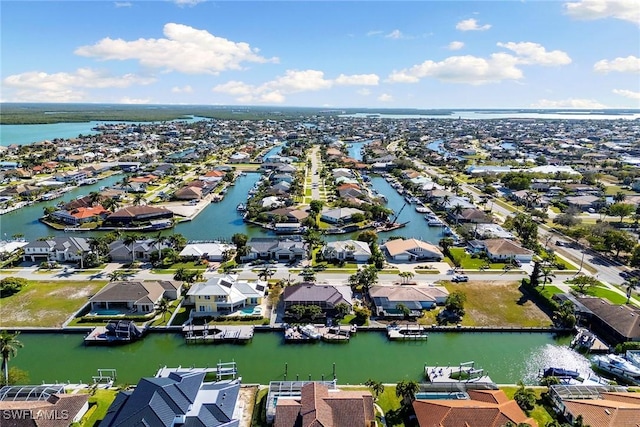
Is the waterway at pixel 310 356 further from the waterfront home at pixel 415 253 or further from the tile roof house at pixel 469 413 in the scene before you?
the waterfront home at pixel 415 253

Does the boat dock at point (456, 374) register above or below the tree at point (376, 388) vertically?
below

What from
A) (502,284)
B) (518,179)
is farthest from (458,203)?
(502,284)

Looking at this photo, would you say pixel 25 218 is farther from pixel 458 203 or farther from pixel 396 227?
pixel 458 203

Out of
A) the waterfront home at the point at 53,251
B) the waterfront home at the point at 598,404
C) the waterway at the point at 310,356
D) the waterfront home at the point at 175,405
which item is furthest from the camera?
the waterfront home at the point at 53,251

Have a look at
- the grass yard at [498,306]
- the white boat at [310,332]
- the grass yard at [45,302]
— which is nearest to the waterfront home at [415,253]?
the grass yard at [498,306]

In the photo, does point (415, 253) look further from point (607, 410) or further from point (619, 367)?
point (607, 410)

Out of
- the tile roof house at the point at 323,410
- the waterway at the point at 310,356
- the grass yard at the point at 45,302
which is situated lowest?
the waterway at the point at 310,356

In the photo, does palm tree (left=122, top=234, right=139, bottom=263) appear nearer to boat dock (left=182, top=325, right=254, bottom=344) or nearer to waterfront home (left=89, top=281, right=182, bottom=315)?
waterfront home (left=89, top=281, right=182, bottom=315)

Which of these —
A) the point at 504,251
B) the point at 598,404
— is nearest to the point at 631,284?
the point at 504,251

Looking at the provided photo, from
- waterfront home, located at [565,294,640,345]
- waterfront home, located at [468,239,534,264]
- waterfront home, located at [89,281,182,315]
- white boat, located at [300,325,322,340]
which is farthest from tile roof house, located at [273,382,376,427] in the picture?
waterfront home, located at [468,239,534,264]
